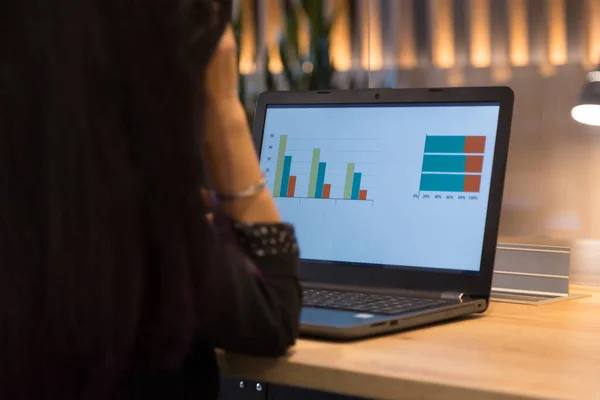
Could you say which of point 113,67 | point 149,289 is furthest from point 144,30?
point 149,289

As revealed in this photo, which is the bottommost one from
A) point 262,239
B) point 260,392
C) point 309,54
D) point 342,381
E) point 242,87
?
point 260,392

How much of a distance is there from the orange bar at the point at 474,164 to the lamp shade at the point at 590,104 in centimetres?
33

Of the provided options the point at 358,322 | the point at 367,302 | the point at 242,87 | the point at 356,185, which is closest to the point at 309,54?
the point at 242,87

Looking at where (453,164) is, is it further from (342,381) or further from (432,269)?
(342,381)

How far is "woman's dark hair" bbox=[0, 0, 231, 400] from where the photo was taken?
639mm

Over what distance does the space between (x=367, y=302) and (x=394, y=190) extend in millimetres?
218

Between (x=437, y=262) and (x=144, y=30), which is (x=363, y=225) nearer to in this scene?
(x=437, y=262)

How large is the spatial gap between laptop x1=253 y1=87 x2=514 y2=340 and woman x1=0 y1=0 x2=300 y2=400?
1.25 feet

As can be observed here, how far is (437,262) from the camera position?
3.72ft

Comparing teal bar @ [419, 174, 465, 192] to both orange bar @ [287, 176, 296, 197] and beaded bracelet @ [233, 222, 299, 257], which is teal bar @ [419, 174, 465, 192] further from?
beaded bracelet @ [233, 222, 299, 257]

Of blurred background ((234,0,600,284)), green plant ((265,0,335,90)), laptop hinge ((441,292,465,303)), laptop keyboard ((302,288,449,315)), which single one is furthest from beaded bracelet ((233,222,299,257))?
green plant ((265,0,335,90))

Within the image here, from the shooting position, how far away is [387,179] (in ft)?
3.93

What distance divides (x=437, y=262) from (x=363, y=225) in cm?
13

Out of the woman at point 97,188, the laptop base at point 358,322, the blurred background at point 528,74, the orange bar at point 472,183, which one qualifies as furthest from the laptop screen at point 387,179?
the woman at point 97,188
